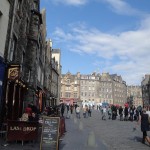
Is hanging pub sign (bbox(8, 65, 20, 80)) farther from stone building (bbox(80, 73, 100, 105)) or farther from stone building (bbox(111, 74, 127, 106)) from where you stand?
stone building (bbox(111, 74, 127, 106))

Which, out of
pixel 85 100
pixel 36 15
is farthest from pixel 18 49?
pixel 85 100

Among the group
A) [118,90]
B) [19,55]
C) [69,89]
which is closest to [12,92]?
[19,55]

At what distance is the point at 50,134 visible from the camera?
9727 mm

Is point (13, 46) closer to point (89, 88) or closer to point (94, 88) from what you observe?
point (89, 88)

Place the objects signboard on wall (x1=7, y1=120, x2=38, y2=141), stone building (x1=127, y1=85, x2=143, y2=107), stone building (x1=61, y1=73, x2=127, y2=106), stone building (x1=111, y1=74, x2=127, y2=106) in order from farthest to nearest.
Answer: stone building (x1=127, y1=85, x2=143, y2=107) → stone building (x1=111, y1=74, x2=127, y2=106) → stone building (x1=61, y1=73, x2=127, y2=106) → signboard on wall (x1=7, y1=120, x2=38, y2=141)

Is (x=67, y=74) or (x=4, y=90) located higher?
(x=67, y=74)

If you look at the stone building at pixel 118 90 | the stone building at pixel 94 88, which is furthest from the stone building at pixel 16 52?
the stone building at pixel 118 90

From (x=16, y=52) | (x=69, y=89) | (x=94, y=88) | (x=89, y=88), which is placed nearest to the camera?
(x=16, y=52)

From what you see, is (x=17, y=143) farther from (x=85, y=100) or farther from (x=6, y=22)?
(x=85, y=100)

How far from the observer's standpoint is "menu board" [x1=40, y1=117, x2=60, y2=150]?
9.54m

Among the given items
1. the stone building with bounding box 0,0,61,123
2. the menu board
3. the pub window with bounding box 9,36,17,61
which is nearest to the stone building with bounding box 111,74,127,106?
the stone building with bounding box 0,0,61,123

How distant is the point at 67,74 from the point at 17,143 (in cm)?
8682

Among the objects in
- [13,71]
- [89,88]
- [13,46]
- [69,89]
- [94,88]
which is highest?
[94,88]

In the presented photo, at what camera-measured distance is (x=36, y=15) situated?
2369 centimetres
